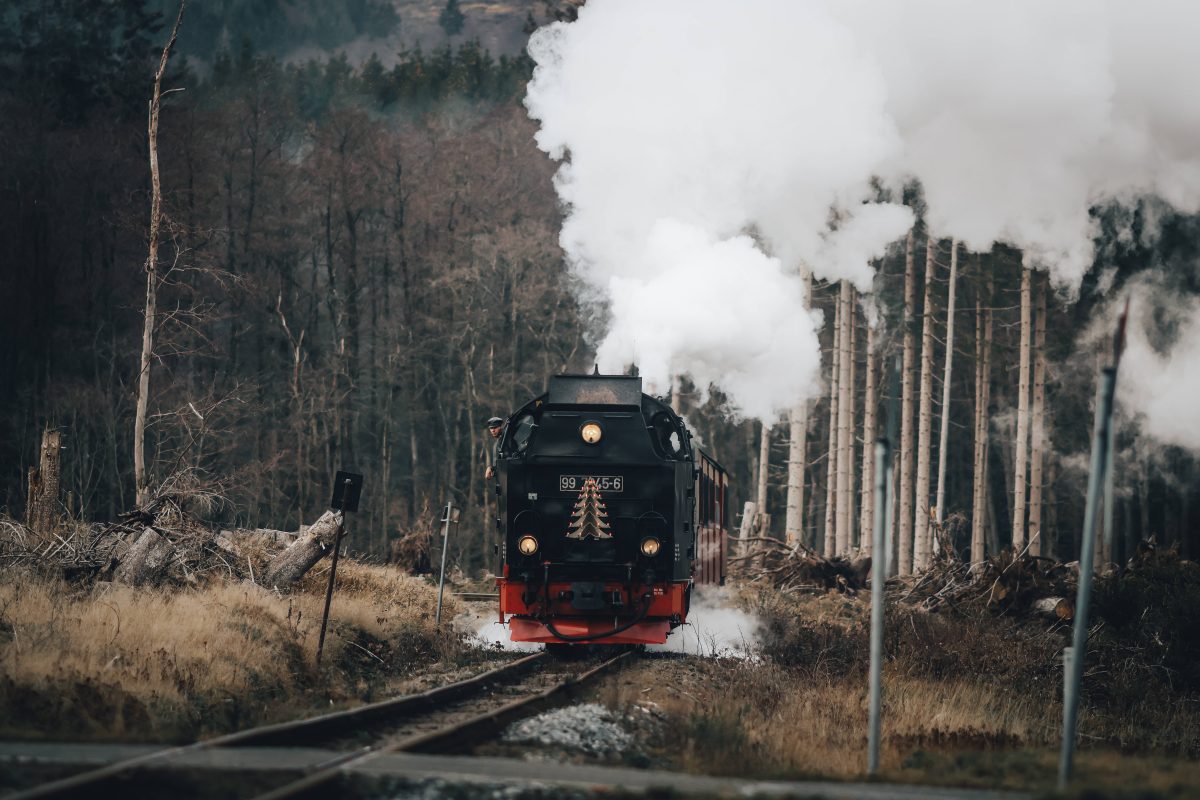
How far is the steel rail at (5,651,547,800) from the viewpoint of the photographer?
24.5 feet

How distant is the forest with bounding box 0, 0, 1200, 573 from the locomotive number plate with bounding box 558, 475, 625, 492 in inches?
676

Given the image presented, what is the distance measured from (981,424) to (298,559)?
2404 cm

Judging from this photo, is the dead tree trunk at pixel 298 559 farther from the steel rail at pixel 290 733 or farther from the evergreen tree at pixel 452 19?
the evergreen tree at pixel 452 19

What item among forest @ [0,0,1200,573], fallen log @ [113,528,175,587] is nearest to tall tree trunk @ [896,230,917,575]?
forest @ [0,0,1200,573]

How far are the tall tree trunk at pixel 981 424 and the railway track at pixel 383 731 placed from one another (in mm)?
21557

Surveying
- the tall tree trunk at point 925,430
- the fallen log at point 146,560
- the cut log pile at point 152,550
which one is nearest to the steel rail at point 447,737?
the cut log pile at point 152,550

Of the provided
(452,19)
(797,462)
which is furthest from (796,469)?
(452,19)

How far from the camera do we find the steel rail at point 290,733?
24.5 feet

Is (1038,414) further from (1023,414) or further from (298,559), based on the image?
(298,559)

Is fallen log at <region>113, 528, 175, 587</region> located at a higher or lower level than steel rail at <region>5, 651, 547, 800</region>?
higher

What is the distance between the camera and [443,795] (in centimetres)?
796

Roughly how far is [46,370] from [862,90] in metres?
25.8

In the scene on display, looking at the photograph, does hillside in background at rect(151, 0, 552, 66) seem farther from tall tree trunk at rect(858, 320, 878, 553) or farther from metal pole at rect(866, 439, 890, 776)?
metal pole at rect(866, 439, 890, 776)

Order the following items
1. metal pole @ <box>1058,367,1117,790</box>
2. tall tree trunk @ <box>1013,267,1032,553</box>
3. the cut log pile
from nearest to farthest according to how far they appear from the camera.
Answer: metal pole @ <box>1058,367,1117,790</box>, the cut log pile, tall tree trunk @ <box>1013,267,1032,553</box>
